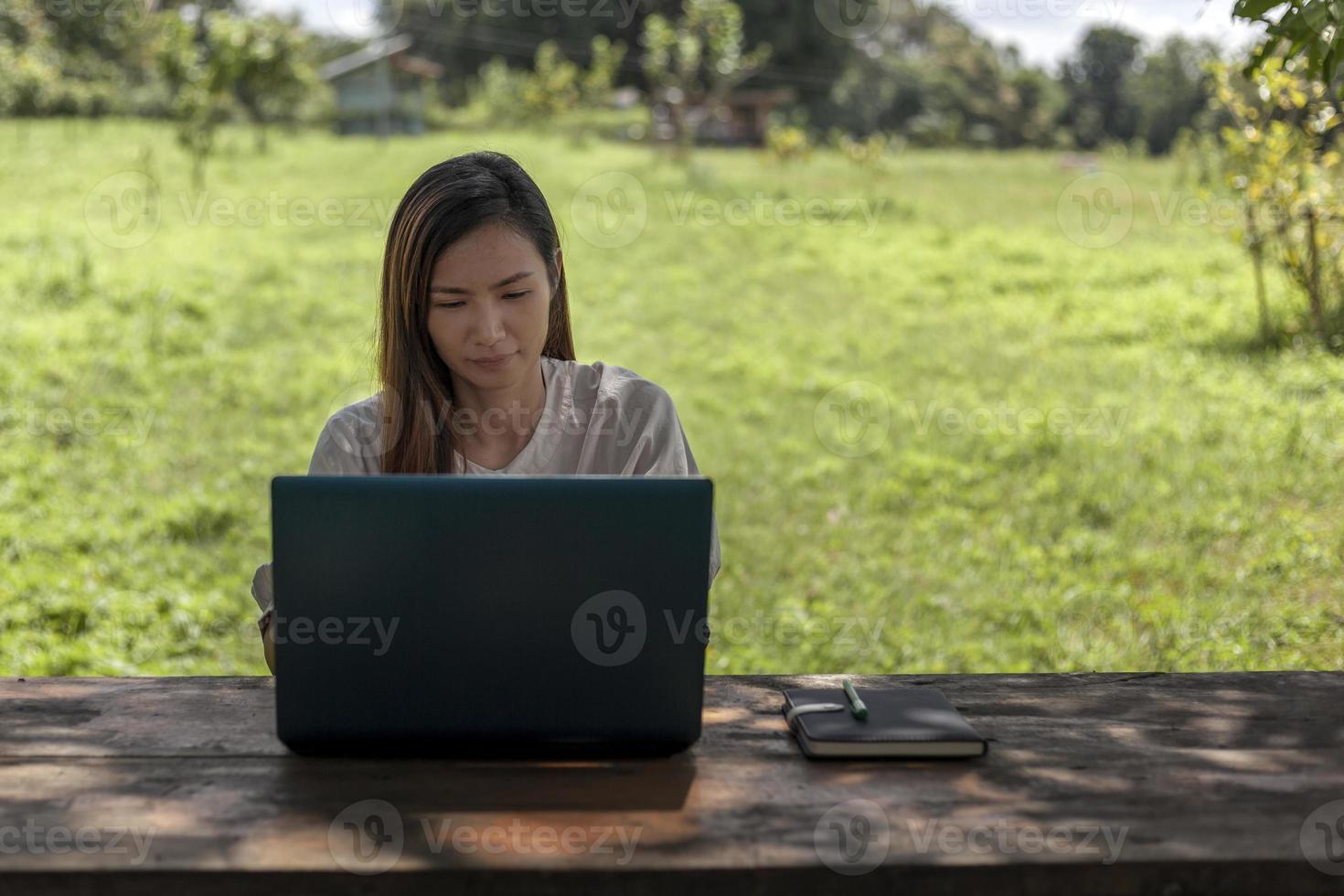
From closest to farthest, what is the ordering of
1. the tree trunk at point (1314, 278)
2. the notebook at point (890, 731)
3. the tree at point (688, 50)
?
the notebook at point (890, 731), the tree trunk at point (1314, 278), the tree at point (688, 50)

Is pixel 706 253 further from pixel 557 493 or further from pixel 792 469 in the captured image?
pixel 557 493

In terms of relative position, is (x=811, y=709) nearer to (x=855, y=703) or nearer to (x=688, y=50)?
(x=855, y=703)

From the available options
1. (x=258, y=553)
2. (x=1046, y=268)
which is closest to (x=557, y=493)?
(x=258, y=553)

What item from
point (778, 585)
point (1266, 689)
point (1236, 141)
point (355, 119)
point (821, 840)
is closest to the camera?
point (821, 840)

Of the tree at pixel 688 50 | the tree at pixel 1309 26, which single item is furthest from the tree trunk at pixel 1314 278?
the tree at pixel 688 50

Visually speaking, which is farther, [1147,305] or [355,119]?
[355,119]

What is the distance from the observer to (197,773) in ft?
5.82

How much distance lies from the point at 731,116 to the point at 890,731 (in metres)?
29.2

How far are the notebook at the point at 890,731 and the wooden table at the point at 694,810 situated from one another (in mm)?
23

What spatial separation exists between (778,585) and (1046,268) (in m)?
7.03

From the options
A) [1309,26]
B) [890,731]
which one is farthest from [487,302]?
[1309,26]

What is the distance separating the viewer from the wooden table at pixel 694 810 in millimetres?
1519

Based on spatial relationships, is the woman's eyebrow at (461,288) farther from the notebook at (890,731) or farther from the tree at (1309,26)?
the tree at (1309,26)

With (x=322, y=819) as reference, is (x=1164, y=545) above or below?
below
